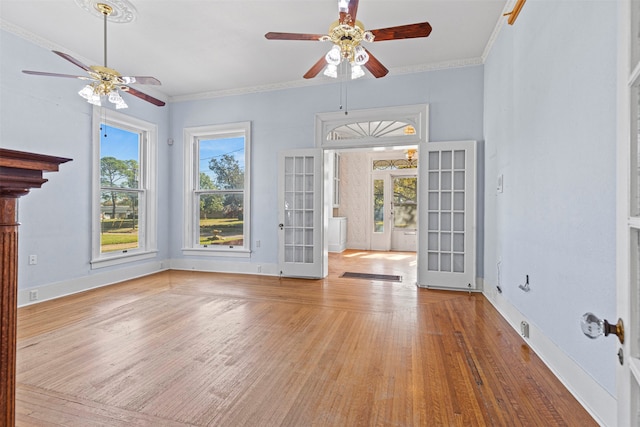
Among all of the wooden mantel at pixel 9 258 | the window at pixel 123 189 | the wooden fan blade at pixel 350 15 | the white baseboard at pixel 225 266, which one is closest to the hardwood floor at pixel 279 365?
the wooden mantel at pixel 9 258

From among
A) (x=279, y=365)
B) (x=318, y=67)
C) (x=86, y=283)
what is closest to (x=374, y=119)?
(x=318, y=67)

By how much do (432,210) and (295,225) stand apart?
7.13 feet

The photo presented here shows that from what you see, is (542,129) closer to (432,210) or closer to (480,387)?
(480,387)

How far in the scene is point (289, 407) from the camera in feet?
5.88

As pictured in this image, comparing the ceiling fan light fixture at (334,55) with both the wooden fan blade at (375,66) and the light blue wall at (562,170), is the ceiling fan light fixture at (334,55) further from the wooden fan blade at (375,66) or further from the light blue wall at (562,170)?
the light blue wall at (562,170)

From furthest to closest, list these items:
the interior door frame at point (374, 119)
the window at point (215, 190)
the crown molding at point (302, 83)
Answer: the window at point (215, 190) < the interior door frame at point (374, 119) < the crown molding at point (302, 83)

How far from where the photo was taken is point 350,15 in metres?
2.36

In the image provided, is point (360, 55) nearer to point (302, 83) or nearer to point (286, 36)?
point (286, 36)

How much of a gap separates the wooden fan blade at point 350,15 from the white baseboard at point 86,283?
4.50m

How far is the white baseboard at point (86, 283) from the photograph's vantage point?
3762 mm

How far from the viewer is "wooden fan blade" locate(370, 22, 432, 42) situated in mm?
2357

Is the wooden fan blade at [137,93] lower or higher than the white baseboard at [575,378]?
higher

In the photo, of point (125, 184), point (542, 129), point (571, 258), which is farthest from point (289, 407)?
point (125, 184)

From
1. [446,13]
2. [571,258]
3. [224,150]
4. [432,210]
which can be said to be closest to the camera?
[571,258]
